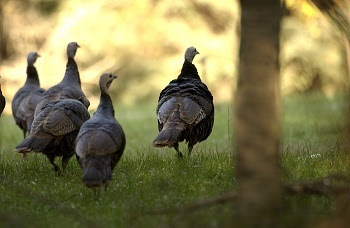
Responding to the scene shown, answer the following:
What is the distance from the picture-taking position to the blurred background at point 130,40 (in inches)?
1075

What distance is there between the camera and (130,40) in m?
29.2

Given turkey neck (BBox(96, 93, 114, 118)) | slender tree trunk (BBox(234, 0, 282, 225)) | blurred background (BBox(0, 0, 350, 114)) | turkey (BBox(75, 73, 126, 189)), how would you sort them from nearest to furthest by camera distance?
slender tree trunk (BBox(234, 0, 282, 225)), turkey (BBox(75, 73, 126, 189)), turkey neck (BBox(96, 93, 114, 118)), blurred background (BBox(0, 0, 350, 114))

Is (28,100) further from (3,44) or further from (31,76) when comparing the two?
(3,44)

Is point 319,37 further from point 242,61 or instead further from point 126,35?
point 242,61

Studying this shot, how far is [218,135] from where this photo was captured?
16.4 m

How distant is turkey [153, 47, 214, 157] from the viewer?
30.0ft

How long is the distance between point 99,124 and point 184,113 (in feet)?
6.27

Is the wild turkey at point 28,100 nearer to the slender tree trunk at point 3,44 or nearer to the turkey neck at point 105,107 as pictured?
the turkey neck at point 105,107

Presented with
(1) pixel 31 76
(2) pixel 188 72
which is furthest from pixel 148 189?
(1) pixel 31 76

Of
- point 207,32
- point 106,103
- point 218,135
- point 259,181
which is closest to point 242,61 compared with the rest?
point 259,181

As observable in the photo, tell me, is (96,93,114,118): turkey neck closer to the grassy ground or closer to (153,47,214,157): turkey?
the grassy ground

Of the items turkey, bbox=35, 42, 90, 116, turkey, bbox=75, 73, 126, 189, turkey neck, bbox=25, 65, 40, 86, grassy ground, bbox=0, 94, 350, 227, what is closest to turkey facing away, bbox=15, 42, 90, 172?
grassy ground, bbox=0, 94, 350, 227

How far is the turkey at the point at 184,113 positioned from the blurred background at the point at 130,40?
55.0 feet

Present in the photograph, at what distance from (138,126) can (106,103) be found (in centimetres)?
1103
